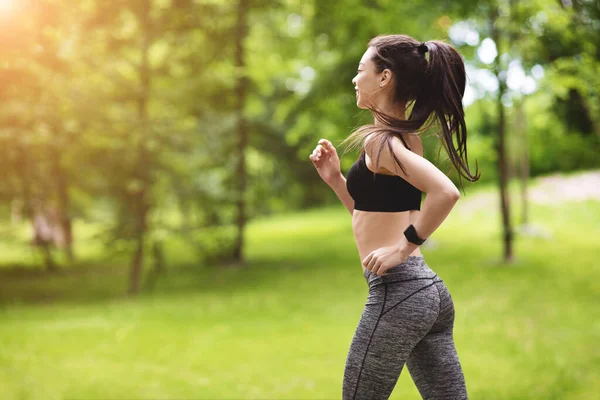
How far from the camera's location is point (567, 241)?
17625mm

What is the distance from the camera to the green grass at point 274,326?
6.36 metres

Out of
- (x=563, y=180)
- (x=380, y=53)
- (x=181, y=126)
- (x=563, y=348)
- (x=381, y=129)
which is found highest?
(x=380, y=53)

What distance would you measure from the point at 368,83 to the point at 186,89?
10715 millimetres

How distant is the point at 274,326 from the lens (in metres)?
9.54

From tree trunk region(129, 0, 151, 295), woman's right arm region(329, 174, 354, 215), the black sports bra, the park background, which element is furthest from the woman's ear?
tree trunk region(129, 0, 151, 295)

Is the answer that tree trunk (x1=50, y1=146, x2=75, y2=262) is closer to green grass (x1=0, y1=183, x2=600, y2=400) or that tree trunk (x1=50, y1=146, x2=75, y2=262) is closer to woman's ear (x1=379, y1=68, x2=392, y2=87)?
green grass (x1=0, y1=183, x2=600, y2=400)

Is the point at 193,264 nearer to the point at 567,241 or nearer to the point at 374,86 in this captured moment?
the point at 567,241

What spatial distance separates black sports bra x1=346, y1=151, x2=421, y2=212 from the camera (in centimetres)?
248

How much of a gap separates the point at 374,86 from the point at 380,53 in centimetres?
13

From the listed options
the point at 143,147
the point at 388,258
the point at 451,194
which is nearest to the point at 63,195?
the point at 143,147

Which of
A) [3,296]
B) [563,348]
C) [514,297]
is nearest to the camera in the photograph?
[563,348]

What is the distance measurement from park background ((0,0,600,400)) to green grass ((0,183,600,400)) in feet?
0.17

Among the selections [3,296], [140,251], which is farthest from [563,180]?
[3,296]

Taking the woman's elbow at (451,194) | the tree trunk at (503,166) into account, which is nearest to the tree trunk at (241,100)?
the tree trunk at (503,166)
